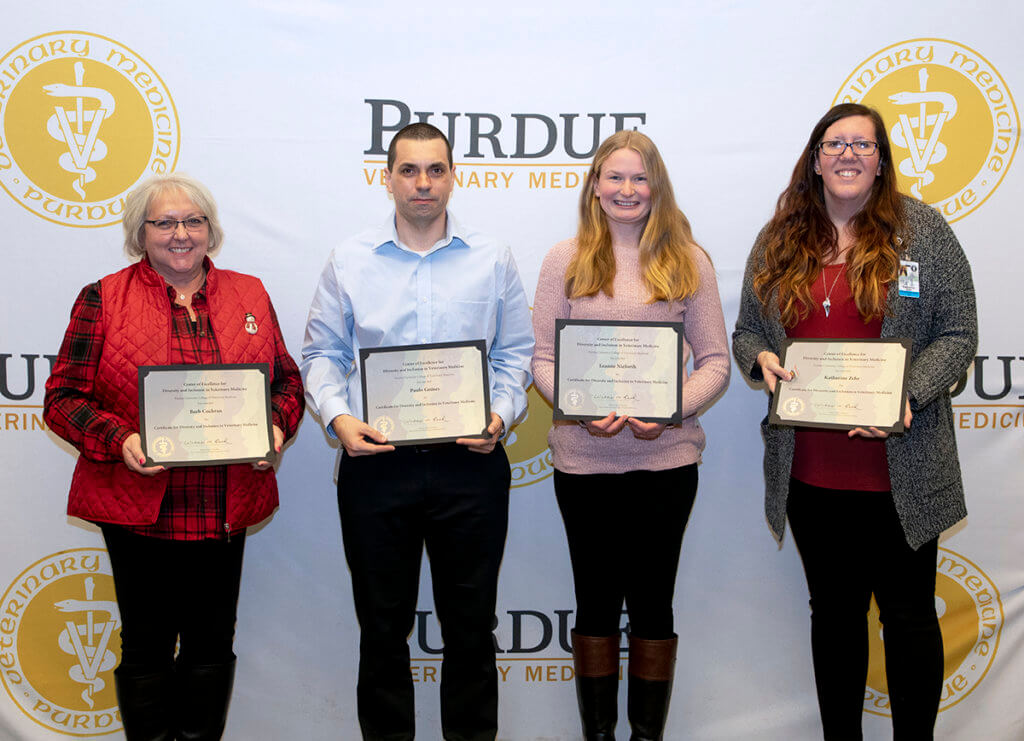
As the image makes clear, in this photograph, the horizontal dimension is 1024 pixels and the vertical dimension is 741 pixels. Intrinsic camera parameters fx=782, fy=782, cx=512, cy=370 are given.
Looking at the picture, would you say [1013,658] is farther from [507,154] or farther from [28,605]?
[28,605]

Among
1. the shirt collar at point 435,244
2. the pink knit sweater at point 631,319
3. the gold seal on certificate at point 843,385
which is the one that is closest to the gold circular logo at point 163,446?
the shirt collar at point 435,244

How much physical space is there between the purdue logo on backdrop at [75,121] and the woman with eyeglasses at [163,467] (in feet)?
2.26

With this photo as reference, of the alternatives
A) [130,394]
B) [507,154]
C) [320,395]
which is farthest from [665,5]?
[130,394]

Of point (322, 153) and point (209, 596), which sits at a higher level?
point (322, 153)

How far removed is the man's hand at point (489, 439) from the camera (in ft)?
6.53

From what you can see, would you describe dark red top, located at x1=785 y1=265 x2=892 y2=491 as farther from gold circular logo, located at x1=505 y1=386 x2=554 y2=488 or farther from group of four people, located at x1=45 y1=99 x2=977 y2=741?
gold circular logo, located at x1=505 y1=386 x2=554 y2=488

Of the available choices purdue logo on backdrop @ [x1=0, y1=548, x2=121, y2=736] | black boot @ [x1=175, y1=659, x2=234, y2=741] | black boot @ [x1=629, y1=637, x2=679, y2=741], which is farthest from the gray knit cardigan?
purdue logo on backdrop @ [x1=0, y1=548, x2=121, y2=736]

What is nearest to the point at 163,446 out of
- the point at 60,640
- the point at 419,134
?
the point at 419,134

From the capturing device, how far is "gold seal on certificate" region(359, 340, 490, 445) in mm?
1978

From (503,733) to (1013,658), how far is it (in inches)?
71.4

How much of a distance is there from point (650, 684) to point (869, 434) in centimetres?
95

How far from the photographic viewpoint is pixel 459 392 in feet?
6.56

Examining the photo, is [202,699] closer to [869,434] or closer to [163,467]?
[163,467]

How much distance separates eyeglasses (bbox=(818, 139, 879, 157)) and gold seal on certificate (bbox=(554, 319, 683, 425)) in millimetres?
609
